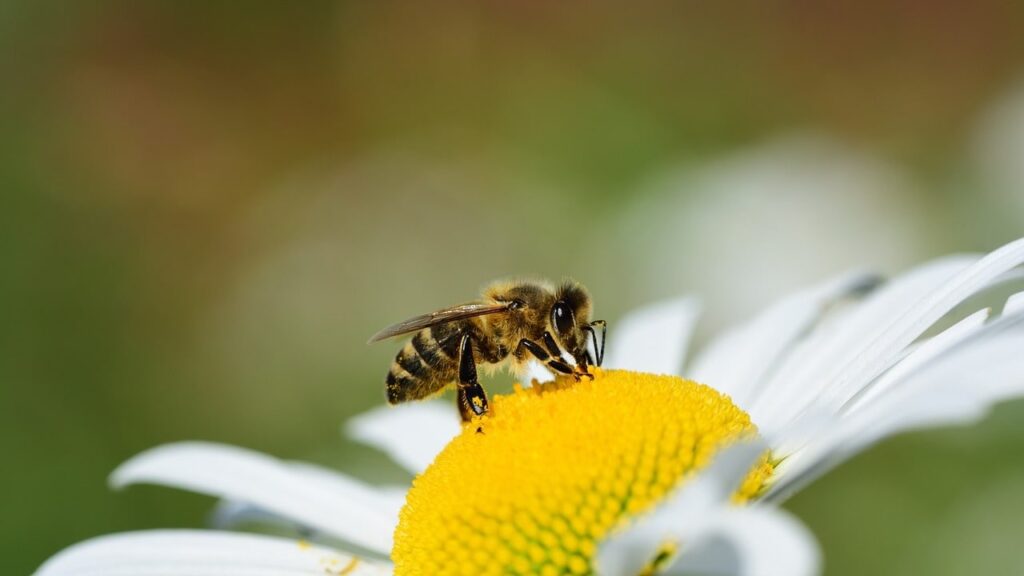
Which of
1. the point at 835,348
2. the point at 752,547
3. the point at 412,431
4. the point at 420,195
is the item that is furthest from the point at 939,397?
the point at 420,195

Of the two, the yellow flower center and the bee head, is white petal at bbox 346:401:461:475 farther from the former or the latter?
the yellow flower center

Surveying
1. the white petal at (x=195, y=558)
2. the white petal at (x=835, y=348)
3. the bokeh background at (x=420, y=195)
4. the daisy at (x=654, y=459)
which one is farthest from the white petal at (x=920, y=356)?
the bokeh background at (x=420, y=195)

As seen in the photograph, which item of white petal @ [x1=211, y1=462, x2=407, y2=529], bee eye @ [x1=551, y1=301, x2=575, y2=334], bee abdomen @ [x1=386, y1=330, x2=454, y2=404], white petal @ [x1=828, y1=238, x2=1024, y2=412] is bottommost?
white petal @ [x1=828, y1=238, x2=1024, y2=412]

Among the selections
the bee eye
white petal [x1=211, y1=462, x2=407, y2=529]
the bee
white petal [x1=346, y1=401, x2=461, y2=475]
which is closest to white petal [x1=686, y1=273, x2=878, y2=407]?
the bee

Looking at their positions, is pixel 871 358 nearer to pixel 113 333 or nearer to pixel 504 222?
pixel 504 222

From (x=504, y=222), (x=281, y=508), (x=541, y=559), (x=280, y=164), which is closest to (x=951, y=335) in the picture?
(x=541, y=559)

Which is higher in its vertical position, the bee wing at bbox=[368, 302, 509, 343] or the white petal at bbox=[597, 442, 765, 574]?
the bee wing at bbox=[368, 302, 509, 343]

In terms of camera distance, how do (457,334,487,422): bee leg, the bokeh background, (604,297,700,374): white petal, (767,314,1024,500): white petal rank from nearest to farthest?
(767,314,1024,500): white petal → (457,334,487,422): bee leg → (604,297,700,374): white petal → the bokeh background
